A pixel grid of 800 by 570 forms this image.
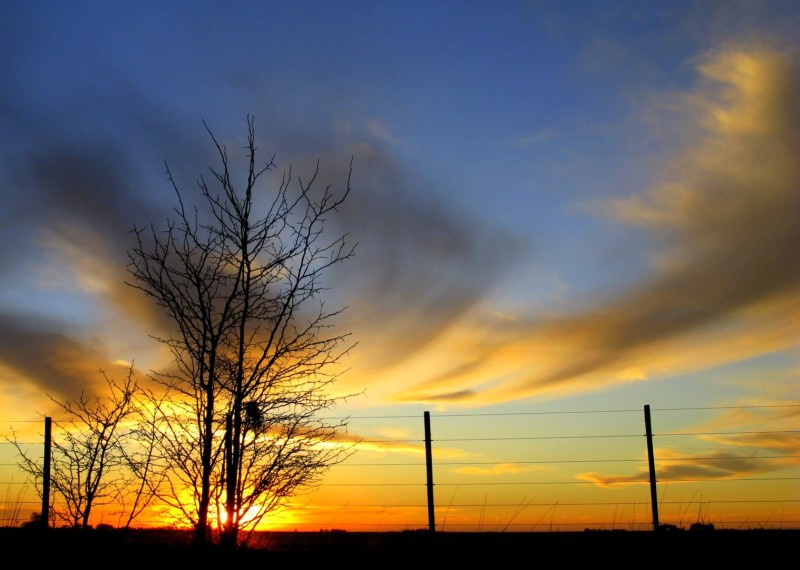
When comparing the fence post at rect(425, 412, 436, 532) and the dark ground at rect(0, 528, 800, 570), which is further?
the fence post at rect(425, 412, 436, 532)

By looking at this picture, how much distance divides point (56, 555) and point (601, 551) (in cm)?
586

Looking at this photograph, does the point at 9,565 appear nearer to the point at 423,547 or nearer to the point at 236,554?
the point at 236,554

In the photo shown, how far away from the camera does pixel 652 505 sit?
39.4 ft

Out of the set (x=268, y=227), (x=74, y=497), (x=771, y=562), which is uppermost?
(x=268, y=227)

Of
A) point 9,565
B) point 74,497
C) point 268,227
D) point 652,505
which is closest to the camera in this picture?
point 268,227

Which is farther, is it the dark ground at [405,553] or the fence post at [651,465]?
the fence post at [651,465]

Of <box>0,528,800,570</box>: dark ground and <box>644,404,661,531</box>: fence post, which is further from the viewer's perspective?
<box>644,404,661,531</box>: fence post

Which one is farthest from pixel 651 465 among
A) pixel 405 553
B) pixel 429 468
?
pixel 405 553

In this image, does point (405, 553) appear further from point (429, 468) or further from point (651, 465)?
point (651, 465)

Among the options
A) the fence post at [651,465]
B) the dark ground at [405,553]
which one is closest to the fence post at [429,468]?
the dark ground at [405,553]

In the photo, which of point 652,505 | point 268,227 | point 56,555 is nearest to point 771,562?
point 652,505

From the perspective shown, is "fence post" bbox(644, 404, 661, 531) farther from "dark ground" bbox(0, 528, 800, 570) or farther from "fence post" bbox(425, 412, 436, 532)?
"fence post" bbox(425, 412, 436, 532)

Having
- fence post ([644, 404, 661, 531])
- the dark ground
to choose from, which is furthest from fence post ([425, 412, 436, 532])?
fence post ([644, 404, 661, 531])

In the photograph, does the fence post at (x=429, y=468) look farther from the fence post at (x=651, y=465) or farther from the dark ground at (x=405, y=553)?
the fence post at (x=651, y=465)
